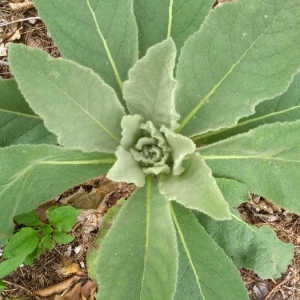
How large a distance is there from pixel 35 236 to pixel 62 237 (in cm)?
12

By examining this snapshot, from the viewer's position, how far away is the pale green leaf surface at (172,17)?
1.86m

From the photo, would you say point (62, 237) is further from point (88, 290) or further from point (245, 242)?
point (245, 242)

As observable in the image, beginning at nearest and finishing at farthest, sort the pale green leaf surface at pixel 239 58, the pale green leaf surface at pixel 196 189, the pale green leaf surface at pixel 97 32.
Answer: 1. the pale green leaf surface at pixel 196 189
2. the pale green leaf surface at pixel 239 58
3. the pale green leaf surface at pixel 97 32

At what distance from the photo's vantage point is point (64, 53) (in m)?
1.74

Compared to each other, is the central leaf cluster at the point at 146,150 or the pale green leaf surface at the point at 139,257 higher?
the central leaf cluster at the point at 146,150

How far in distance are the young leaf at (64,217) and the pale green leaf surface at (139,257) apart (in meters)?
0.58

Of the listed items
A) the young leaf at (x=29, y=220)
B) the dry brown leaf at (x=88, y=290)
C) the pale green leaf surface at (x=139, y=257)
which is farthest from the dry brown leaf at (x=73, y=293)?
the pale green leaf surface at (x=139, y=257)

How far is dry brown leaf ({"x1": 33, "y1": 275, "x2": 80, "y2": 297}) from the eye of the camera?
2.41 meters

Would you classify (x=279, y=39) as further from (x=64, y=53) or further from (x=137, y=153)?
(x=64, y=53)

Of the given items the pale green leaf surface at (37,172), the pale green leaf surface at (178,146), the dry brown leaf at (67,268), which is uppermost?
the pale green leaf surface at (178,146)

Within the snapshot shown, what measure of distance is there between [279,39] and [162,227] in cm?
71

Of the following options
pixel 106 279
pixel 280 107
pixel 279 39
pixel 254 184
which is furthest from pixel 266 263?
pixel 279 39

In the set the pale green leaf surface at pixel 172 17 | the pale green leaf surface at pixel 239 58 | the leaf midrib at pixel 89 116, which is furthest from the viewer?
the pale green leaf surface at pixel 172 17

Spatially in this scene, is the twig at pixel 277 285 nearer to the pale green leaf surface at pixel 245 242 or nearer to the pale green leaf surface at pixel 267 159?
the pale green leaf surface at pixel 245 242
